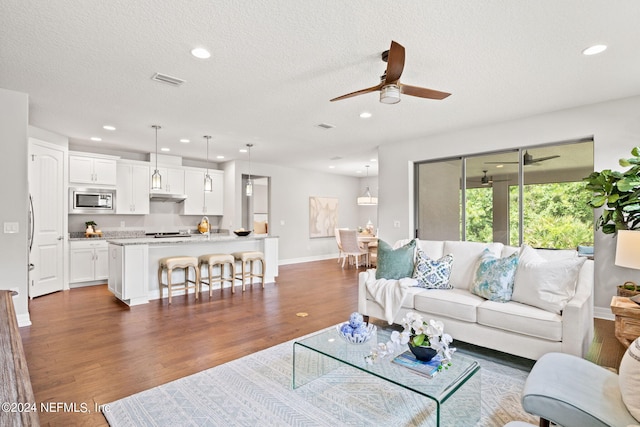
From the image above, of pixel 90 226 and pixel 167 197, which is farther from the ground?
pixel 167 197

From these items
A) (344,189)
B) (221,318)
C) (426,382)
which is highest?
(344,189)

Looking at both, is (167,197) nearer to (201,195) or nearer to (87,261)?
(201,195)

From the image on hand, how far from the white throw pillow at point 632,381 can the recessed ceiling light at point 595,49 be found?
97.6 inches

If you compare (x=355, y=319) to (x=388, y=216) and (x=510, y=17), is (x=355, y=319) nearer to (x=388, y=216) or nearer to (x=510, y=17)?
(x=510, y=17)

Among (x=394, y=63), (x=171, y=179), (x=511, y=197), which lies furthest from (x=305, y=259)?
(x=394, y=63)

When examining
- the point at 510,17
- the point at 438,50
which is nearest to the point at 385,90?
the point at 438,50

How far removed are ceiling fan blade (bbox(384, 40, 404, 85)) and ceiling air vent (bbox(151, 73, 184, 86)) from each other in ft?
6.93

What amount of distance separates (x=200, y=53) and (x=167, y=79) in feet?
2.36

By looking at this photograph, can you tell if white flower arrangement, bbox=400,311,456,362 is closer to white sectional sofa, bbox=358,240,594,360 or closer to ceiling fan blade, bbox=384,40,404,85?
white sectional sofa, bbox=358,240,594,360

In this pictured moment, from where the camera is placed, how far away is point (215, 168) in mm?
8531

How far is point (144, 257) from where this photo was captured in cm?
485

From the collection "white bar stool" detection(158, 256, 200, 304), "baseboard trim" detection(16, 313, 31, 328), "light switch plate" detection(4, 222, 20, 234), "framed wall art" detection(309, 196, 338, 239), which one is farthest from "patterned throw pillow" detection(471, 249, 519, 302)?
"framed wall art" detection(309, 196, 338, 239)

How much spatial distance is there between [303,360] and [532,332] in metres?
1.76

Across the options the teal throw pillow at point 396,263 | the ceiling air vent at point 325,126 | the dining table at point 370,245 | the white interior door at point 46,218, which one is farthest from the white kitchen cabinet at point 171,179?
the teal throw pillow at point 396,263
